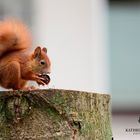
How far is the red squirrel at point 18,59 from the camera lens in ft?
5.18

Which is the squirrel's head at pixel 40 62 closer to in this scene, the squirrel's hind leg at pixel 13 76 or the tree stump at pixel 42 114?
the squirrel's hind leg at pixel 13 76

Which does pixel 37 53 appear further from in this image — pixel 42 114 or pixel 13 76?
pixel 42 114

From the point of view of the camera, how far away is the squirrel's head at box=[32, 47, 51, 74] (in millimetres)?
1658

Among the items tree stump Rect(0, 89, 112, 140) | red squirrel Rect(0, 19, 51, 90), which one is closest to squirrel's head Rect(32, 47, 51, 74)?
red squirrel Rect(0, 19, 51, 90)

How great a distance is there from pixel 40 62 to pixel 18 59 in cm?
6

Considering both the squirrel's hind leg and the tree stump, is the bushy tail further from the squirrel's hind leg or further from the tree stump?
the tree stump

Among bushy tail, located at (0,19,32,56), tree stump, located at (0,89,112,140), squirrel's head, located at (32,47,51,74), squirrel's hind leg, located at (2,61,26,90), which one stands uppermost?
bushy tail, located at (0,19,32,56)

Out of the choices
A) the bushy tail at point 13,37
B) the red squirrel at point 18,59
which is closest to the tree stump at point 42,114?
the red squirrel at point 18,59

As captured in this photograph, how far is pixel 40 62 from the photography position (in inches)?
66.0

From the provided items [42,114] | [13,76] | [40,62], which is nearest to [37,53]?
[40,62]

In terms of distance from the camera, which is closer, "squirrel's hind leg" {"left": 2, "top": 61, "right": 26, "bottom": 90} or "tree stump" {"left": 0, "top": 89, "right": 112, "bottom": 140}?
"tree stump" {"left": 0, "top": 89, "right": 112, "bottom": 140}

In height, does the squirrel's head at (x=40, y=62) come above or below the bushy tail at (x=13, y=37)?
below

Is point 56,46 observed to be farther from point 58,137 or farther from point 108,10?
point 58,137

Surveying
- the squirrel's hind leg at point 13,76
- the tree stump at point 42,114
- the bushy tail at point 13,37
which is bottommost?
the tree stump at point 42,114
